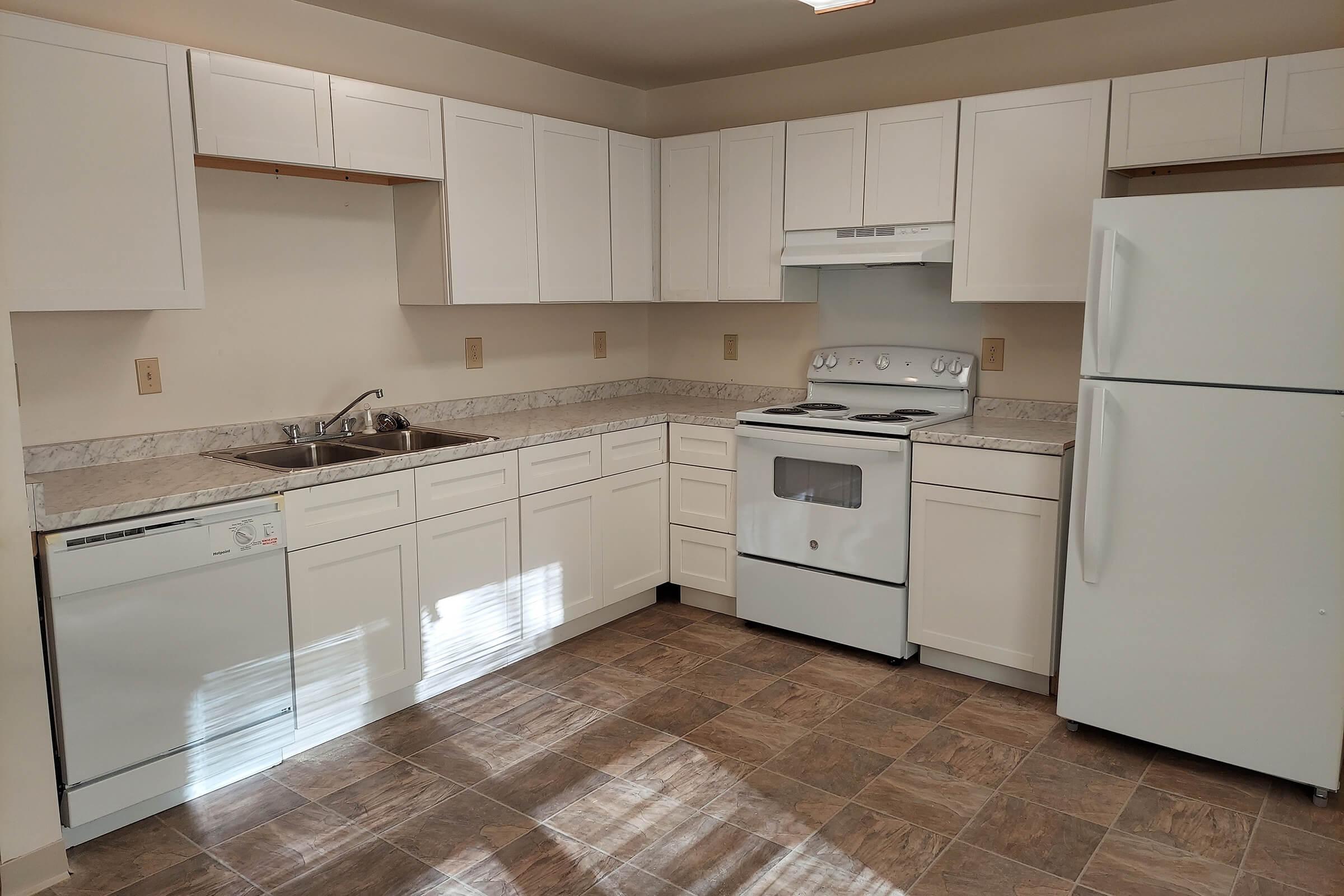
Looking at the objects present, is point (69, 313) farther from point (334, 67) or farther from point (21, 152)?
point (334, 67)

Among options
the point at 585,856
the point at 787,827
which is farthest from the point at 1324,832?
the point at 585,856

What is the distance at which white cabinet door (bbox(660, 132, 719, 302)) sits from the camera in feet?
13.3

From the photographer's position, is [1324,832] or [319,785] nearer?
[1324,832]

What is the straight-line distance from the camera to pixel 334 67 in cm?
328

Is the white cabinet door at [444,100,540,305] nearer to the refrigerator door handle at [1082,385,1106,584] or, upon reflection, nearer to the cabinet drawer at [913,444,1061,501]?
the cabinet drawer at [913,444,1061,501]

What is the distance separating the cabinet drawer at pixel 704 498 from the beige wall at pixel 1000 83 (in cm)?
69

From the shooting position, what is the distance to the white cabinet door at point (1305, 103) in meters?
2.68

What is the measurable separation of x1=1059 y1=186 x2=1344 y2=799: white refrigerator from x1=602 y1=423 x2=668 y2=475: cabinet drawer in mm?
1757

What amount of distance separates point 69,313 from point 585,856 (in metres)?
2.16

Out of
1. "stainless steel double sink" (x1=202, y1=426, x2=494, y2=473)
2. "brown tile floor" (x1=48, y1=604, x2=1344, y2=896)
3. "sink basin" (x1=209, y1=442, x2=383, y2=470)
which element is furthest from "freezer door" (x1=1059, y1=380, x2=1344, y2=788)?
"sink basin" (x1=209, y1=442, x2=383, y2=470)

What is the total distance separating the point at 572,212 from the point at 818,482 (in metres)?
1.52

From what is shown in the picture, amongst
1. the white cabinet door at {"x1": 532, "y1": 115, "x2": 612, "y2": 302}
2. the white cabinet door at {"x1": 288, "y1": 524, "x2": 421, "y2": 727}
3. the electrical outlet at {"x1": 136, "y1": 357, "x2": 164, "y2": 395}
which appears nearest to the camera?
the white cabinet door at {"x1": 288, "y1": 524, "x2": 421, "y2": 727}

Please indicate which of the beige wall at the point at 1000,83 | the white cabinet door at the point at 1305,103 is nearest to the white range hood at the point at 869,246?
the beige wall at the point at 1000,83

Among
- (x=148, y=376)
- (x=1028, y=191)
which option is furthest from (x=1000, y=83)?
(x=148, y=376)
